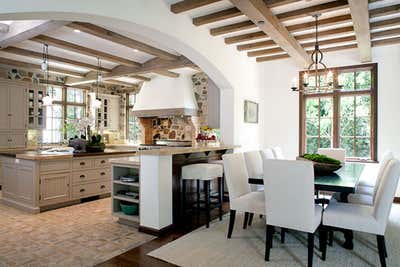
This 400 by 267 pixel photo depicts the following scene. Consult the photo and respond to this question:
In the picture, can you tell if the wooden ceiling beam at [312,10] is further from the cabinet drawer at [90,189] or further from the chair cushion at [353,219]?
the cabinet drawer at [90,189]

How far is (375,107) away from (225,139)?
2738 mm

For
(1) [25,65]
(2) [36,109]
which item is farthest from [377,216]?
(2) [36,109]

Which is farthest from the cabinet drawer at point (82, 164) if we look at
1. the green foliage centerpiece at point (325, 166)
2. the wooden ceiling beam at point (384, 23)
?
the wooden ceiling beam at point (384, 23)

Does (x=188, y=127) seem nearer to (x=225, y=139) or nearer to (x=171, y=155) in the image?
(x=225, y=139)

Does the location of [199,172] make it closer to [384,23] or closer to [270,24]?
[270,24]

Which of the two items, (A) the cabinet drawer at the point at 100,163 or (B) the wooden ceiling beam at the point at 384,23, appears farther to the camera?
(A) the cabinet drawer at the point at 100,163

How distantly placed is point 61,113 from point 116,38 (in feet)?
14.5

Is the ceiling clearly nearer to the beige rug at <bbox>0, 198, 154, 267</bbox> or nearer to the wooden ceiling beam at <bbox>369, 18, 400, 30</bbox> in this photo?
the wooden ceiling beam at <bbox>369, 18, 400, 30</bbox>

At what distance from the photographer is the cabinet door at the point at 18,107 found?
6160 millimetres

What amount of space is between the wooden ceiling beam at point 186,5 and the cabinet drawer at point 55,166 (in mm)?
2870

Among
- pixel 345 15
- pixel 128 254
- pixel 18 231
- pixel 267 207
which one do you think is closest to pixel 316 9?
pixel 345 15

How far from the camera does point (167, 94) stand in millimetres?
7605

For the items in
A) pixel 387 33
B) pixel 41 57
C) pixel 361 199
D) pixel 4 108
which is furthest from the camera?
pixel 4 108

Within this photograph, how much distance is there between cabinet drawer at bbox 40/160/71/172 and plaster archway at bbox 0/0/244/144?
2340 millimetres
